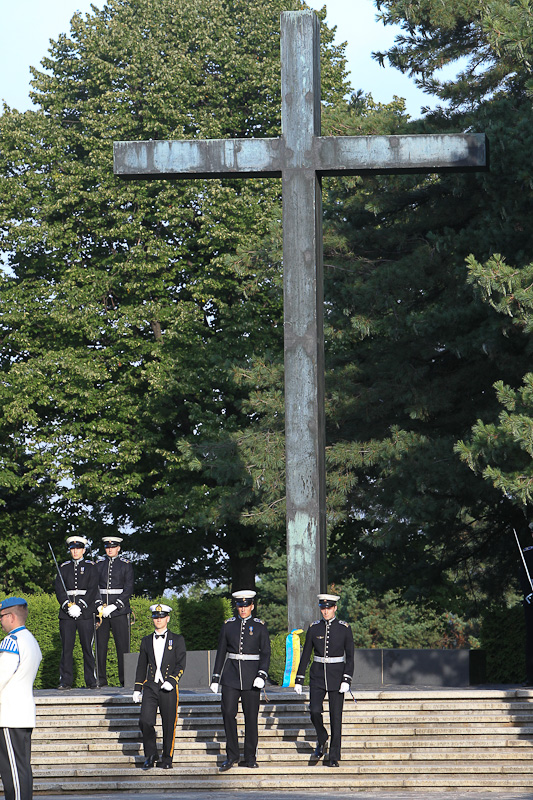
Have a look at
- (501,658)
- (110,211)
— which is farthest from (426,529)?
(110,211)

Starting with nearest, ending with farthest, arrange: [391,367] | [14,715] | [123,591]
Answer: [14,715] → [123,591] → [391,367]

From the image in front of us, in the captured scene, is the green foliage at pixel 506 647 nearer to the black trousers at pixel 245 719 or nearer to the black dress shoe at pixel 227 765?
the black trousers at pixel 245 719

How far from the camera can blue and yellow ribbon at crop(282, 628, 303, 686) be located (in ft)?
44.2

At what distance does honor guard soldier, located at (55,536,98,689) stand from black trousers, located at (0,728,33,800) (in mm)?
6475

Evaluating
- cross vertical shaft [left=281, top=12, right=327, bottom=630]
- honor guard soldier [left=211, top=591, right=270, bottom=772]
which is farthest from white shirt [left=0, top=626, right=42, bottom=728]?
cross vertical shaft [left=281, top=12, right=327, bottom=630]

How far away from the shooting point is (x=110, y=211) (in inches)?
1121

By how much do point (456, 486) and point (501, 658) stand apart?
2954 mm

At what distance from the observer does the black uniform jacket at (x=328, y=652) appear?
12.5m

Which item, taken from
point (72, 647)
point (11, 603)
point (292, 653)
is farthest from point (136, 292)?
point (11, 603)

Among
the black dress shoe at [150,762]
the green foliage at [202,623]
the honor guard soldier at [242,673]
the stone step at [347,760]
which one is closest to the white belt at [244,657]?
the honor guard soldier at [242,673]

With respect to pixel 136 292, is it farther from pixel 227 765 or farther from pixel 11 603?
pixel 11 603

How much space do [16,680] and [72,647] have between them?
21.8 feet

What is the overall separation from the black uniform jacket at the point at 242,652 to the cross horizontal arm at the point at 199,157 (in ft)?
17.6

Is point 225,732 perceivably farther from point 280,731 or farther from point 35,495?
point 35,495
